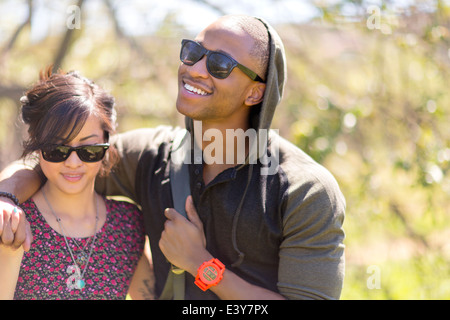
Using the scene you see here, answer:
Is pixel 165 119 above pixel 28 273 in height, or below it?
below

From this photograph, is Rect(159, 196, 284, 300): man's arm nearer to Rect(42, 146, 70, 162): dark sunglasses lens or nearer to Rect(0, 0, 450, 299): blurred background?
Rect(42, 146, 70, 162): dark sunglasses lens

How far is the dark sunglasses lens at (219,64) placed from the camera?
8.83 feet

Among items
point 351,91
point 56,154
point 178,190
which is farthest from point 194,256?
point 351,91

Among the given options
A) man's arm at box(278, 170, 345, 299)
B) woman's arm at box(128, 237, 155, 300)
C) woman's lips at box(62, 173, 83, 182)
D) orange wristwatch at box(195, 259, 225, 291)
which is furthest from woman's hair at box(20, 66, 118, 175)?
man's arm at box(278, 170, 345, 299)

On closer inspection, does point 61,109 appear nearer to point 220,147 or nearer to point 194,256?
point 220,147

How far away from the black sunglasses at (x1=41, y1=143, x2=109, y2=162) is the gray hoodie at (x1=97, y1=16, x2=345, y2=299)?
401 mm

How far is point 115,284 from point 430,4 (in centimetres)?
364

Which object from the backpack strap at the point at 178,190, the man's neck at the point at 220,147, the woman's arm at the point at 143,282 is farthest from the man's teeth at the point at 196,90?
the woman's arm at the point at 143,282

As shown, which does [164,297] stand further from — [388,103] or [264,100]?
[388,103]

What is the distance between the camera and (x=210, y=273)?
2586mm

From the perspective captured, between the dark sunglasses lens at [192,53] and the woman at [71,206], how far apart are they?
457 millimetres

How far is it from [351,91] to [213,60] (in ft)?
9.50
